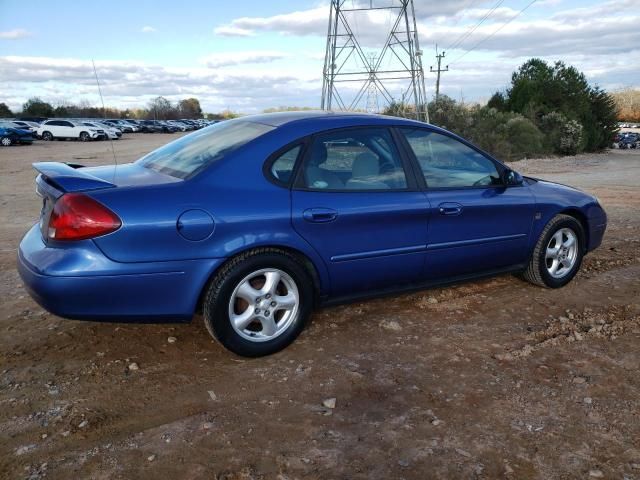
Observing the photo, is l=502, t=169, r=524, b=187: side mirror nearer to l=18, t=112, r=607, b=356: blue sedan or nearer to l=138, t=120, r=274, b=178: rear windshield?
l=18, t=112, r=607, b=356: blue sedan

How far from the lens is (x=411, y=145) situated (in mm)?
4238

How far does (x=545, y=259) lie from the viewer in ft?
16.3

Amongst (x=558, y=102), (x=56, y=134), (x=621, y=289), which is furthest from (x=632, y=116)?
(x=621, y=289)

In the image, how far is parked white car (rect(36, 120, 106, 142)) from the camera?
39656mm

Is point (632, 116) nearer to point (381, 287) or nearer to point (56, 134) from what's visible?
point (56, 134)

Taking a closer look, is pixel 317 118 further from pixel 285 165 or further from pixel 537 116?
pixel 537 116

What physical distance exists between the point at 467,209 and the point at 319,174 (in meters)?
1.28

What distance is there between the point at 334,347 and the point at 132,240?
1.53 m

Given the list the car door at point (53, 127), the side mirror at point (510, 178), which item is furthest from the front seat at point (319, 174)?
the car door at point (53, 127)

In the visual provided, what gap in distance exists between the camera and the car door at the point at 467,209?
4230 millimetres

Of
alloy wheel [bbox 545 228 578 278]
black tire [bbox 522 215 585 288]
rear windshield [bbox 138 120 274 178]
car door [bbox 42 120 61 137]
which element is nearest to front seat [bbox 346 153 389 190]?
rear windshield [bbox 138 120 274 178]

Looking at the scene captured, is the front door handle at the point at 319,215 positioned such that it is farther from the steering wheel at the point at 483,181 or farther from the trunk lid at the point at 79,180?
the steering wheel at the point at 483,181

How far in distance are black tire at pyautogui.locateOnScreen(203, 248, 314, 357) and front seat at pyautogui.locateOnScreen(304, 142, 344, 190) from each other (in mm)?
523

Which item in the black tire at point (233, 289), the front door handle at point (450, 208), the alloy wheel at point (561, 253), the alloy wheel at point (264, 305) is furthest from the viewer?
the alloy wheel at point (561, 253)
